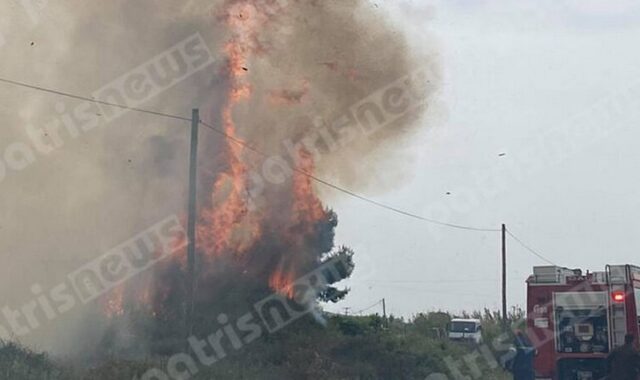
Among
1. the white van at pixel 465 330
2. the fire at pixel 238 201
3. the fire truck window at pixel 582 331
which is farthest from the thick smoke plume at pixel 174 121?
the white van at pixel 465 330

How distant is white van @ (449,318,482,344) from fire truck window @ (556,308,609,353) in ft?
78.0

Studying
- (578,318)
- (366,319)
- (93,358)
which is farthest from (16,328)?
(578,318)

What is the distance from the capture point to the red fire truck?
75.2 ft

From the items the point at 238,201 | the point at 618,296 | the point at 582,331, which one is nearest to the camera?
the point at 618,296

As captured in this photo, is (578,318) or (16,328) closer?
(578,318)

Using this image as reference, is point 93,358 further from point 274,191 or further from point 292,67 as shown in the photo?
point 292,67

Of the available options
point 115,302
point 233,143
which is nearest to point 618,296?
point 233,143

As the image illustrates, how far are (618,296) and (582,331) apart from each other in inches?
49.7

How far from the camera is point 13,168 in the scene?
32312 mm

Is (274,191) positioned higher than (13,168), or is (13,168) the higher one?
(13,168)

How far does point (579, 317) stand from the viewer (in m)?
23.5

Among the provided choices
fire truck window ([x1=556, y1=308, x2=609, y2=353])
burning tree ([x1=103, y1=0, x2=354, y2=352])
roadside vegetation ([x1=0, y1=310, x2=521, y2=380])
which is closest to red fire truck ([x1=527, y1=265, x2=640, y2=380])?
fire truck window ([x1=556, y1=308, x2=609, y2=353])

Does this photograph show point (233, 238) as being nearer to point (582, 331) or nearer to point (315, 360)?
point (315, 360)

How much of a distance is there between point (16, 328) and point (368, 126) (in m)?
13.3
